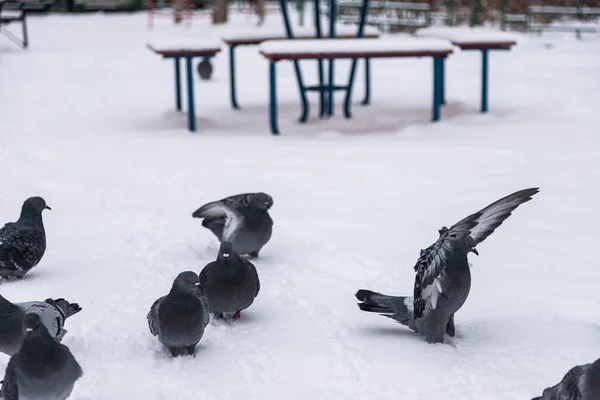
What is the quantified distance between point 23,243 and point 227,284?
1.22 meters

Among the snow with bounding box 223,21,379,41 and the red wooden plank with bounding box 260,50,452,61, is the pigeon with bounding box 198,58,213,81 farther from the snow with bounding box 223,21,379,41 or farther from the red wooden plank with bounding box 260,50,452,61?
the red wooden plank with bounding box 260,50,452,61

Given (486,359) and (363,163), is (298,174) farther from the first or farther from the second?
(486,359)

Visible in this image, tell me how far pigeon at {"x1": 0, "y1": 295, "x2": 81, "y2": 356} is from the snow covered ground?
0.83 feet

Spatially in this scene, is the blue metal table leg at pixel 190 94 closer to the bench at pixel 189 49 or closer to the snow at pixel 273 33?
the bench at pixel 189 49

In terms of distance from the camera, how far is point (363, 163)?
8.05m

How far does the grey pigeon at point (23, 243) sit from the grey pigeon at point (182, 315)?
4.00ft

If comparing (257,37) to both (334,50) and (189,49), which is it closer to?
(189,49)

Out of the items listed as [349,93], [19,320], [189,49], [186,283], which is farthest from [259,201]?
[349,93]

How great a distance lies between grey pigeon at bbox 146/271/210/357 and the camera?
12.0ft

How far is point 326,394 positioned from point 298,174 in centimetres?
426

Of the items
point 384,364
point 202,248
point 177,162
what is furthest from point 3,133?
point 384,364

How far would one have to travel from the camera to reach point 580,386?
2.85 meters

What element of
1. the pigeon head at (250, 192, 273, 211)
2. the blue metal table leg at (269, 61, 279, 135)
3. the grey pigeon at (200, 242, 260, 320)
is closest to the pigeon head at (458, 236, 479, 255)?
the grey pigeon at (200, 242, 260, 320)

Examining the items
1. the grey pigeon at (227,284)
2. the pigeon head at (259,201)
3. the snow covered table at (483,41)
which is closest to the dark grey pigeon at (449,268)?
the grey pigeon at (227,284)
